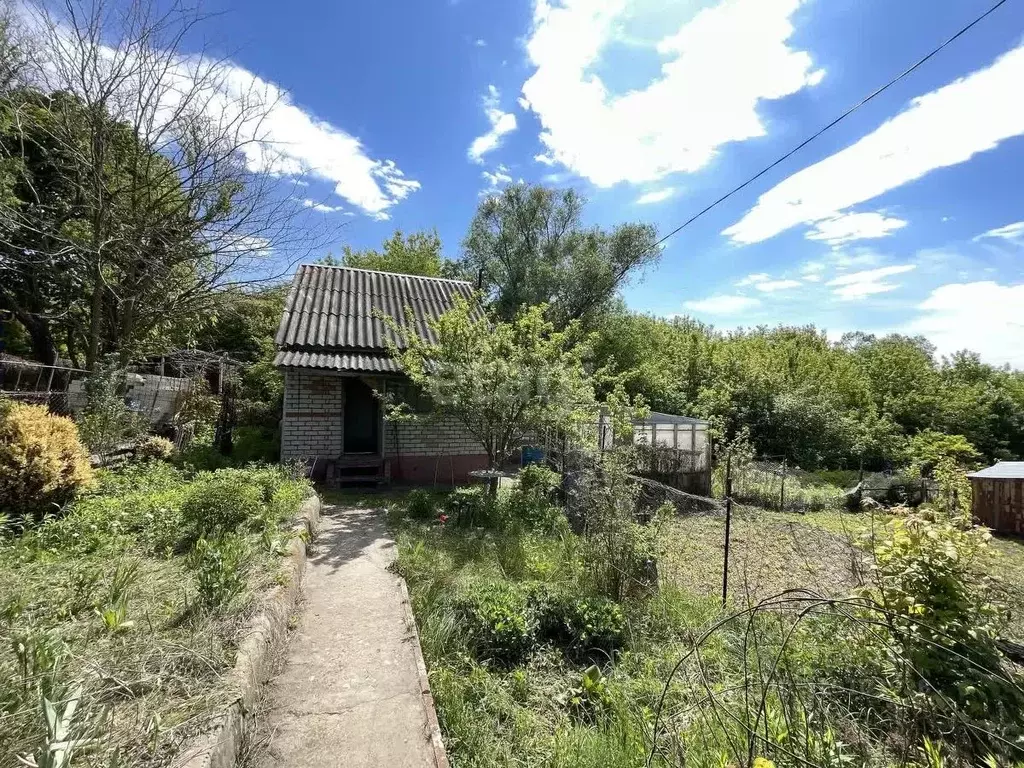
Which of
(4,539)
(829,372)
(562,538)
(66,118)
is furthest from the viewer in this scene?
(829,372)

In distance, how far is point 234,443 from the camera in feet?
41.1

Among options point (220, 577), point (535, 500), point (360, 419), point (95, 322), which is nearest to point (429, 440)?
point (360, 419)

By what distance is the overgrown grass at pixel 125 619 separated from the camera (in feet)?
7.18

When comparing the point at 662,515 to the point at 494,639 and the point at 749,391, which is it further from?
the point at 749,391

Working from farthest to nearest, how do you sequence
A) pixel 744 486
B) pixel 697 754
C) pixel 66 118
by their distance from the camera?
pixel 744 486 < pixel 66 118 < pixel 697 754

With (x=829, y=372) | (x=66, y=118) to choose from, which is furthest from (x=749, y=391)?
(x=66, y=118)

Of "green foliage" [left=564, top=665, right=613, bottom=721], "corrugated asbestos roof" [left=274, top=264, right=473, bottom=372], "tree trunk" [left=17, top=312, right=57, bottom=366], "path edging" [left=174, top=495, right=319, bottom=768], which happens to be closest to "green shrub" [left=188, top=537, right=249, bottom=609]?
"path edging" [left=174, top=495, right=319, bottom=768]

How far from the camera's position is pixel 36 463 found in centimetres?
515

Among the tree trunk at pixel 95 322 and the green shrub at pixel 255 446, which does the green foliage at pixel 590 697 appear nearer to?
the green shrub at pixel 255 446

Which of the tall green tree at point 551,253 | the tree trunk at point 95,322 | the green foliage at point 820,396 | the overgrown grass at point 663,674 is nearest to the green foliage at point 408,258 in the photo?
the tall green tree at point 551,253

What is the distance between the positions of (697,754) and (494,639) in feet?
6.28

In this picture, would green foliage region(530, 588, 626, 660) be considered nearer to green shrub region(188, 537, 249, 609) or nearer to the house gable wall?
green shrub region(188, 537, 249, 609)

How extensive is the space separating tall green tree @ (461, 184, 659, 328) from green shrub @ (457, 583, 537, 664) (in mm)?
19404

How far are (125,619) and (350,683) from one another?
1.60 m
